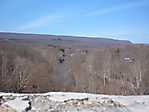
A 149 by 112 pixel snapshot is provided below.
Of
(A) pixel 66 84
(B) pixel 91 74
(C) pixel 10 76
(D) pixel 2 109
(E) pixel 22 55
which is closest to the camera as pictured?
(D) pixel 2 109

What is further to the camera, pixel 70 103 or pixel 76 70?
pixel 76 70

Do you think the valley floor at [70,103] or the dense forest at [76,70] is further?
Answer: the dense forest at [76,70]

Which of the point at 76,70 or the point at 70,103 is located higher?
the point at 70,103

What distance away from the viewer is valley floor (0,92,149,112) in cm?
430

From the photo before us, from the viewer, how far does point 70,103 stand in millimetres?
4453

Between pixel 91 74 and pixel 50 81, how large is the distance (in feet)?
20.9

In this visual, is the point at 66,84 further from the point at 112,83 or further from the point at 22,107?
the point at 22,107

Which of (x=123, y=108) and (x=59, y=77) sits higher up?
(x=123, y=108)

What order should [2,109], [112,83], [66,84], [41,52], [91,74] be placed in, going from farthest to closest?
1. [41,52]
2. [91,74]
3. [66,84]
4. [112,83]
5. [2,109]

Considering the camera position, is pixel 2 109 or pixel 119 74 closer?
pixel 2 109

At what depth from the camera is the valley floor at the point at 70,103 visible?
4.30 m

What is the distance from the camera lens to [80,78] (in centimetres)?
3944

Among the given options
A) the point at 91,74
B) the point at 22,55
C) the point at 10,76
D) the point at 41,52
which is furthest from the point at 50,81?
the point at 41,52

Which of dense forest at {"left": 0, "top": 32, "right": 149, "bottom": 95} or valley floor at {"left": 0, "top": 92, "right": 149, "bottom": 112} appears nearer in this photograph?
valley floor at {"left": 0, "top": 92, "right": 149, "bottom": 112}
